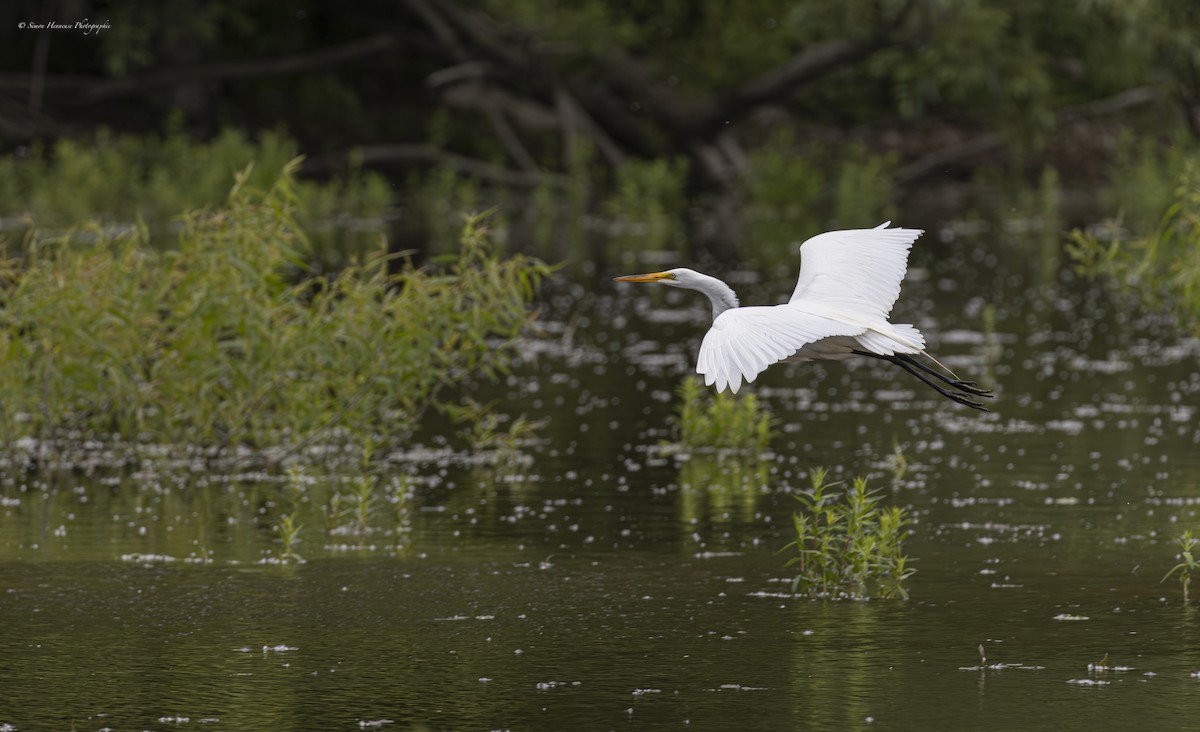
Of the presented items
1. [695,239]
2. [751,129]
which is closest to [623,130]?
[751,129]

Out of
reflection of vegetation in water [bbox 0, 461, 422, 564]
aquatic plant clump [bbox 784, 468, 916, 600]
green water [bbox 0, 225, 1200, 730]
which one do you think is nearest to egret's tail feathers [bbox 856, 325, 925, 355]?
aquatic plant clump [bbox 784, 468, 916, 600]

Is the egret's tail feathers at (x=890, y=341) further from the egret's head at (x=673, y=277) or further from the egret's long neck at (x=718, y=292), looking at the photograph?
the egret's head at (x=673, y=277)

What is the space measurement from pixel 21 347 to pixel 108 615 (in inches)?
158

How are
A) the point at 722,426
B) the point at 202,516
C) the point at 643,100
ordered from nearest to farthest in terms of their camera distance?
the point at 202,516
the point at 722,426
the point at 643,100

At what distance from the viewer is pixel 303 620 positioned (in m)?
8.65

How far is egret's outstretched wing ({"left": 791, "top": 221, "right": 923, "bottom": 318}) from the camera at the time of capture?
31.7 feet

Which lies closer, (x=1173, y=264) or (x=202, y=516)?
(x=202, y=516)

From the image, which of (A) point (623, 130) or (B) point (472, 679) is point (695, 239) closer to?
(A) point (623, 130)

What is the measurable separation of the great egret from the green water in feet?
3.46

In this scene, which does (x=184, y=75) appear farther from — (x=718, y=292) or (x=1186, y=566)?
(x=1186, y=566)

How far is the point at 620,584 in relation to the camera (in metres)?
9.34

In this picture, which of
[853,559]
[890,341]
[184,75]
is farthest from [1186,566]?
[184,75]

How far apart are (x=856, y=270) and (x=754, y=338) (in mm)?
1876

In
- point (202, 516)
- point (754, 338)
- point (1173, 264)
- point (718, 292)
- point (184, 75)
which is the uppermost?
point (184, 75)
